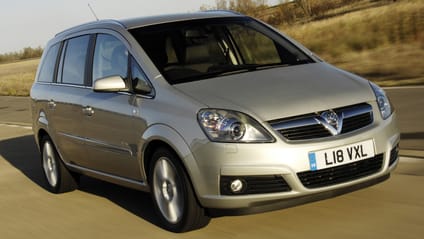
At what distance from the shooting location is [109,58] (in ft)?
21.7

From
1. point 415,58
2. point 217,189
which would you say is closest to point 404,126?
point 217,189

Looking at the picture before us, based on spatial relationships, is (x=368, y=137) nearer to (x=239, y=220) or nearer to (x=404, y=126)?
(x=239, y=220)

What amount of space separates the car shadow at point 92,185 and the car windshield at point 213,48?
1228 mm

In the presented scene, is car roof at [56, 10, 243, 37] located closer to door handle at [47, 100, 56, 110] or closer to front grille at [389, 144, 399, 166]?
door handle at [47, 100, 56, 110]

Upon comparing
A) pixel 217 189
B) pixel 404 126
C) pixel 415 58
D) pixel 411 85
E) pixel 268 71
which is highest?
pixel 268 71

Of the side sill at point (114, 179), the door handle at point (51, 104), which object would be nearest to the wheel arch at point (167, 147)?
the side sill at point (114, 179)

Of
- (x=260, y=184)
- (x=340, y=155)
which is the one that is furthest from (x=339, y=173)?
(x=260, y=184)

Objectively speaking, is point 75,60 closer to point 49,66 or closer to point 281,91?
point 49,66

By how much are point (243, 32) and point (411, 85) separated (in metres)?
7.39

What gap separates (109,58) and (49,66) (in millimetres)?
1939

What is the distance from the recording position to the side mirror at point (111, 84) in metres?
6.04

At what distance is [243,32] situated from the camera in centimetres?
695

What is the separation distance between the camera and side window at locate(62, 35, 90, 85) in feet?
23.7

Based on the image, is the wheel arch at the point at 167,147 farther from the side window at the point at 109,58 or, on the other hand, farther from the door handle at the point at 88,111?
the door handle at the point at 88,111
